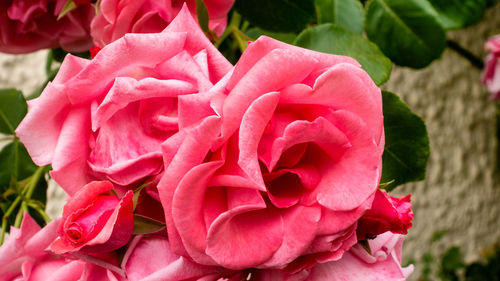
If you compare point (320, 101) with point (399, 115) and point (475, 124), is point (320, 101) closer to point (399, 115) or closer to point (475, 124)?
point (399, 115)

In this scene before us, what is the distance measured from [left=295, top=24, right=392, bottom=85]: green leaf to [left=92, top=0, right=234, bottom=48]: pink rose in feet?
0.23

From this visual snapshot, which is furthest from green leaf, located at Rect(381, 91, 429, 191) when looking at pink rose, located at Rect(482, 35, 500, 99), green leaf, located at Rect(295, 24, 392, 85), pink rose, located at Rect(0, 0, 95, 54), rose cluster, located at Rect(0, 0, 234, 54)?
pink rose, located at Rect(482, 35, 500, 99)

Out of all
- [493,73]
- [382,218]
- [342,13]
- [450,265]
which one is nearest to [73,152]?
[382,218]

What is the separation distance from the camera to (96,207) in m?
0.20

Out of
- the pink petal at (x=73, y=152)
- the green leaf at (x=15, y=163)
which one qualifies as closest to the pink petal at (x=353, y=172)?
the pink petal at (x=73, y=152)

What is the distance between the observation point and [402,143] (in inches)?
12.7

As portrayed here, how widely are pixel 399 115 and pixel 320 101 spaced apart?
0.14 meters

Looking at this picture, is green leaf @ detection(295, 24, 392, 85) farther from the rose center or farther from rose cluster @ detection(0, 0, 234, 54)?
the rose center

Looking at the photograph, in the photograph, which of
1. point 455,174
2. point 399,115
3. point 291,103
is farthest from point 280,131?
point 455,174

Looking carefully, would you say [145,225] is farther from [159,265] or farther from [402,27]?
[402,27]

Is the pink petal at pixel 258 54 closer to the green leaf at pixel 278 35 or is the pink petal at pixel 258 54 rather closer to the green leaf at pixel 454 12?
the green leaf at pixel 278 35

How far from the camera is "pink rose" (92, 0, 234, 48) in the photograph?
0.26 m

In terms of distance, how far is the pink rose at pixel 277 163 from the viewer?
182mm

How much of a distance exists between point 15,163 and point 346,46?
0.99 feet
